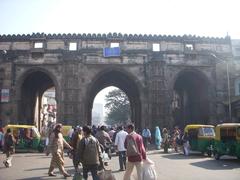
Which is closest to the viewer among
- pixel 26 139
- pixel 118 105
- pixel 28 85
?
pixel 26 139

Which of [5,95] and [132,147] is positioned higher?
[5,95]

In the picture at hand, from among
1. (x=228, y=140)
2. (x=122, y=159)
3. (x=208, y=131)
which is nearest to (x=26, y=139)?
(x=122, y=159)

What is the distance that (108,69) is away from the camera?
2658cm

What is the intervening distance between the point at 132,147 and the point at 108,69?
19309 mm

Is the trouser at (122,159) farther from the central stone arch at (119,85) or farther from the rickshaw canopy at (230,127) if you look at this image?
the central stone arch at (119,85)

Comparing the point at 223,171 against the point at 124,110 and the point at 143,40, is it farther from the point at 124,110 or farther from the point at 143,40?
the point at 124,110

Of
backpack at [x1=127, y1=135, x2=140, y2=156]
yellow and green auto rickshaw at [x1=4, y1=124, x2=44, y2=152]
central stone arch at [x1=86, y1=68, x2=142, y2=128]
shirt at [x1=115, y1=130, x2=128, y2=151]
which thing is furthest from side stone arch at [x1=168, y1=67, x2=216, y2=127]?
backpack at [x1=127, y1=135, x2=140, y2=156]

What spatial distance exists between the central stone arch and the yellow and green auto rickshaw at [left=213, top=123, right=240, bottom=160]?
12.5 meters

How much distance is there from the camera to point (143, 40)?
2731 cm

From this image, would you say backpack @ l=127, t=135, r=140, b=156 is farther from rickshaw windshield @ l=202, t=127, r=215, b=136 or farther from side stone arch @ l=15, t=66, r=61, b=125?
side stone arch @ l=15, t=66, r=61, b=125

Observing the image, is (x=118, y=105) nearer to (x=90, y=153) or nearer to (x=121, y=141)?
(x=121, y=141)

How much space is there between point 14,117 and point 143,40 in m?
12.1

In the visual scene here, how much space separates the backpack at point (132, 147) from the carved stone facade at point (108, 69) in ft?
59.8

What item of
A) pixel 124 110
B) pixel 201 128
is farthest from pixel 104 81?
pixel 124 110
